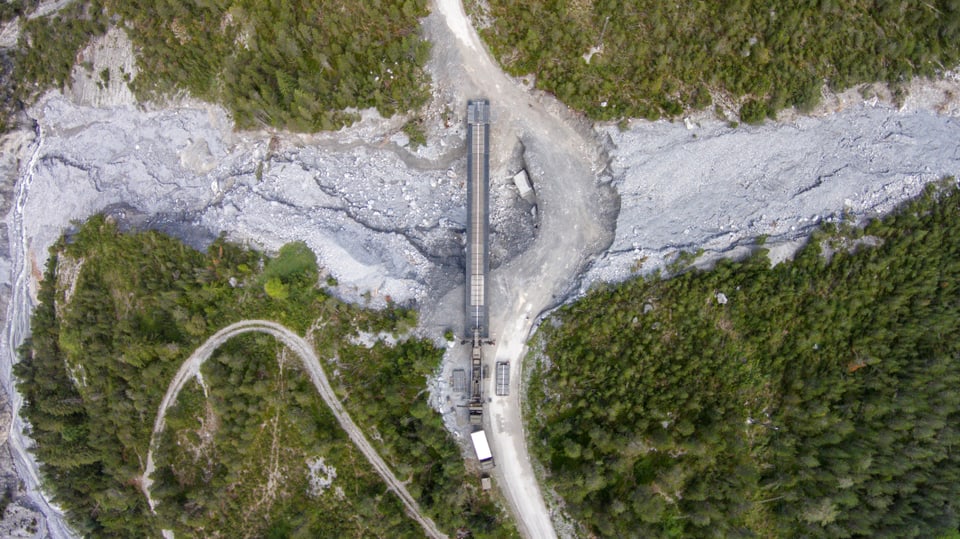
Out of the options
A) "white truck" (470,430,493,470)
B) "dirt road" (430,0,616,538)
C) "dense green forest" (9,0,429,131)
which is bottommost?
"white truck" (470,430,493,470)

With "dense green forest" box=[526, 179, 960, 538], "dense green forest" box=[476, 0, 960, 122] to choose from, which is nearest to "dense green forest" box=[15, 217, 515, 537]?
"dense green forest" box=[526, 179, 960, 538]

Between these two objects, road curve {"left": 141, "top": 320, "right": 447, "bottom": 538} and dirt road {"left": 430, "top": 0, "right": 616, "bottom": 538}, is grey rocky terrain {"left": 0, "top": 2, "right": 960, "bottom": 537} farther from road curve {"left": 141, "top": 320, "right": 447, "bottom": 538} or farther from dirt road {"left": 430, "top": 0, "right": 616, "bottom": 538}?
road curve {"left": 141, "top": 320, "right": 447, "bottom": 538}

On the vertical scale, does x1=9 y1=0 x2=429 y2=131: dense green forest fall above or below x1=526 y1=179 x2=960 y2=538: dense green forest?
above

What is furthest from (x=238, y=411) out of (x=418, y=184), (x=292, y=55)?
(x=292, y=55)

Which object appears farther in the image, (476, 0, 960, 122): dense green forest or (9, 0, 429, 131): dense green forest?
(9, 0, 429, 131): dense green forest

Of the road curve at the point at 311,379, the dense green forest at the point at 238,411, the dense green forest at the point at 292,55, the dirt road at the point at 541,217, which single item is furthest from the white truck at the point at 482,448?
the dense green forest at the point at 292,55

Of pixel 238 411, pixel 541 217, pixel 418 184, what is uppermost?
pixel 418 184

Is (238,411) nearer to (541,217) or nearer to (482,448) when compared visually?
(482,448)

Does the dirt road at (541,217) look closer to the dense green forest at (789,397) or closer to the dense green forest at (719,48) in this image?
the dense green forest at (719,48)
